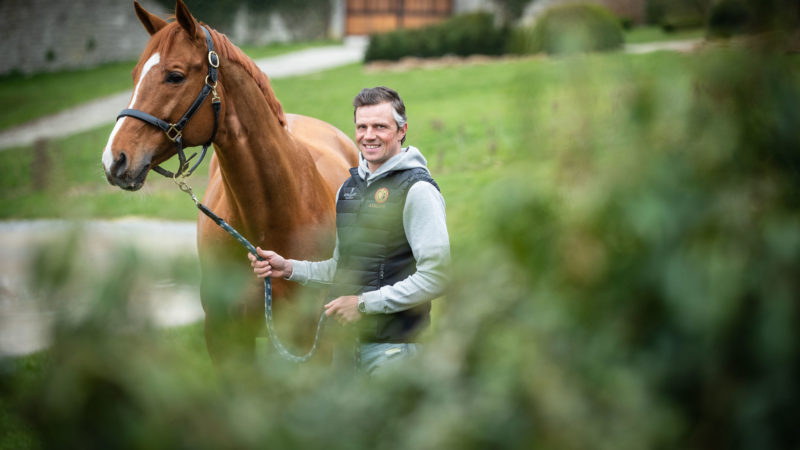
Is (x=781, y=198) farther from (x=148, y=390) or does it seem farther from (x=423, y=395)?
(x=148, y=390)

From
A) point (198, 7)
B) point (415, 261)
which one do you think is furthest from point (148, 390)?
point (198, 7)

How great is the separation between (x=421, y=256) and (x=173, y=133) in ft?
4.62

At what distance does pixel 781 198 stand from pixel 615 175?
0.23 meters

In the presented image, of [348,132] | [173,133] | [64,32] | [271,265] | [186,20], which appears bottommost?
[348,132]

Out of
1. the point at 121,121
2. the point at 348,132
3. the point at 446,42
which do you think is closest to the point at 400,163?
the point at 121,121

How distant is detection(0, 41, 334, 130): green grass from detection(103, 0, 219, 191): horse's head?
18.8 meters

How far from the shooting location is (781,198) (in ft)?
3.37

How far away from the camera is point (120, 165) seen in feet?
10.8

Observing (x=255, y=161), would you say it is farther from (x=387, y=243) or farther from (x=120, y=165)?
(x=387, y=243)

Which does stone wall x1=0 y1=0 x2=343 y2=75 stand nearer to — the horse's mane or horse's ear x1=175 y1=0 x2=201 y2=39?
the horse's mane

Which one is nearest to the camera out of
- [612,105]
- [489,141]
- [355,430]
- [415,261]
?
[355,430]

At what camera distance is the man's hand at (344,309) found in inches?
107

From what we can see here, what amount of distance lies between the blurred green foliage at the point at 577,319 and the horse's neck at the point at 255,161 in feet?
8.33

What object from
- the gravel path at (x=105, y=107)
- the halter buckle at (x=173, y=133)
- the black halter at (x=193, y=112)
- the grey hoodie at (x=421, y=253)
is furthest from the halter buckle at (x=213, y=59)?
the gravel path at (x=105, y=107)
